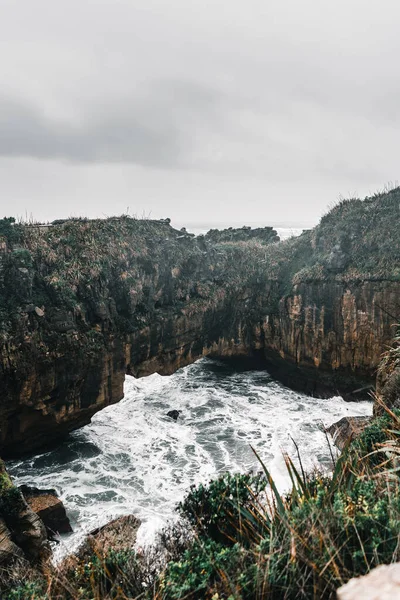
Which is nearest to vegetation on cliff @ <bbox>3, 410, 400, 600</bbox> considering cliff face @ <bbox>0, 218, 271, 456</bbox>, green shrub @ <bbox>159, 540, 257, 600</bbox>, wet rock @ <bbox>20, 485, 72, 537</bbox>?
green shrub @ <bbox>159, 540, 257, 600</bbox>

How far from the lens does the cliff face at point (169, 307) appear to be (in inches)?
642

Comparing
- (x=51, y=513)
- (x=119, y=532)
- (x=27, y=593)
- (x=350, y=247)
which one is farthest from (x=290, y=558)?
(x=350, y=247)

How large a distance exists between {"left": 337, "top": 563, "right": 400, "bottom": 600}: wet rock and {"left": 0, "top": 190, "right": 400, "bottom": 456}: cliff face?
48.3ft

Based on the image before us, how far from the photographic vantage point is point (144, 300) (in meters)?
21.1

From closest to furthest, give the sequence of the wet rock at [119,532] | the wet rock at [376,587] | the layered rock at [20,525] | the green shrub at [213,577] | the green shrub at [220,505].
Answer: the wet rock at [376,587], the green shrub at [213,577], the green shrub at [220,505], the layered rock at [20,525], the wet rock at [119,532]

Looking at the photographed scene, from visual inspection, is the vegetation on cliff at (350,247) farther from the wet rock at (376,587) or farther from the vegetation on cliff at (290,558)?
the wet rock at (376,587)

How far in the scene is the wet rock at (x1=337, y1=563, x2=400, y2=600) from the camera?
3.29 m

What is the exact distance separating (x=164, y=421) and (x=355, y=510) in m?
16.7

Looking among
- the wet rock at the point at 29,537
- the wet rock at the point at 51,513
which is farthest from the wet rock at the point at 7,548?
the wet rock at the point at 51,513

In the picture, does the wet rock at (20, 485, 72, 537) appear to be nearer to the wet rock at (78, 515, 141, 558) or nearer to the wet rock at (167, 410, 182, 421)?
the wet rock at (78, 515, 141, 558)

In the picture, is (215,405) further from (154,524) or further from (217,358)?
(154,524)

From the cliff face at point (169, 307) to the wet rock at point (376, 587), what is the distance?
1473cm

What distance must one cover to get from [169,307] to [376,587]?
1932 cm

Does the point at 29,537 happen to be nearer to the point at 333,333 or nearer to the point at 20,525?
the point at 20,525
